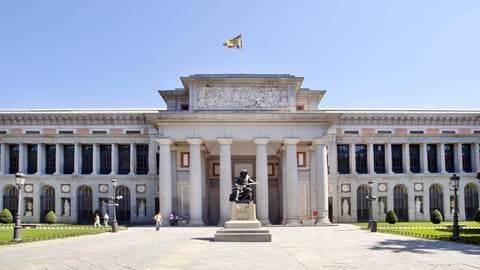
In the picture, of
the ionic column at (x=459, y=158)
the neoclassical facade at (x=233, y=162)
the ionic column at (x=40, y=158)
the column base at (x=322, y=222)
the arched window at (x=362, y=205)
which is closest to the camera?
the column base at (x=322, y=222)

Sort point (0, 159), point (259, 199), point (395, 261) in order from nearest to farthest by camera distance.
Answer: point (395, 261), point (259, 199), point (0, 159)

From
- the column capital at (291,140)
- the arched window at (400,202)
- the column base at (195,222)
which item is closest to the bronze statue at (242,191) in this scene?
the column base at (195,222)

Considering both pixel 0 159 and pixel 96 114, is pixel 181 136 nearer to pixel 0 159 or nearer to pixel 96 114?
pixel 96 114

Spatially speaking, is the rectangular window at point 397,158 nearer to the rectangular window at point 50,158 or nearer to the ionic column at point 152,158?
the ionic column at point 152,158

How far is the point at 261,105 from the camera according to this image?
2270 inches

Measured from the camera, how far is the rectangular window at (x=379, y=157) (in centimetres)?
7494

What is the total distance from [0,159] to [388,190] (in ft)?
180

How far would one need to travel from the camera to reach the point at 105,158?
73312 mm

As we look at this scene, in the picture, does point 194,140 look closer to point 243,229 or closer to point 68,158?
point 243,229

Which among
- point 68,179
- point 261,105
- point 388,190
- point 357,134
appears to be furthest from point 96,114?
point 388,190

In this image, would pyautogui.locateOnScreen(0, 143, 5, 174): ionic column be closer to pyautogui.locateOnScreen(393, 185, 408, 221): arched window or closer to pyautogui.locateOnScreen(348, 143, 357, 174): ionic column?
pyautogui.locateOnScreen(348, 143, 357, 174): ionic column

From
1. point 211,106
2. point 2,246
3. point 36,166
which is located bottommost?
point 2,246

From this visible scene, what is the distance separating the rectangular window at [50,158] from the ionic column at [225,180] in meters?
30.5

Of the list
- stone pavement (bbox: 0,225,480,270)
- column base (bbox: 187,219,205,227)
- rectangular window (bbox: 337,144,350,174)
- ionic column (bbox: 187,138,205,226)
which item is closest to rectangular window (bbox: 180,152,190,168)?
ionic column (bbox: 187,138,205,226)
